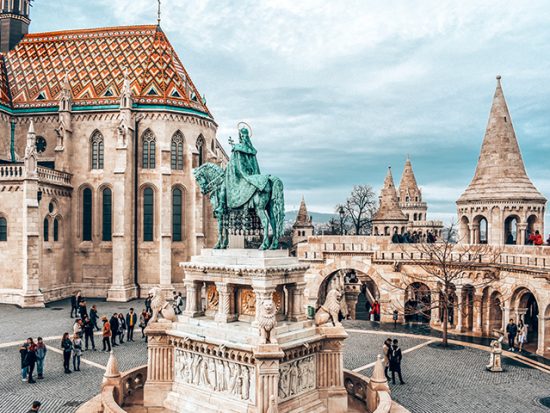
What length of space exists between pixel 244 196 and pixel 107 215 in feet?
73.9

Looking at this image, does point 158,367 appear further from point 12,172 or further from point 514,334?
point 12,172

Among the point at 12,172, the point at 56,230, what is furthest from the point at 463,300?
the point at 12,172

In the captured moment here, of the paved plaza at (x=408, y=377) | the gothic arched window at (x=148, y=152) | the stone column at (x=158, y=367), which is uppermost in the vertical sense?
the gothic arched window at (x=148, y=152)

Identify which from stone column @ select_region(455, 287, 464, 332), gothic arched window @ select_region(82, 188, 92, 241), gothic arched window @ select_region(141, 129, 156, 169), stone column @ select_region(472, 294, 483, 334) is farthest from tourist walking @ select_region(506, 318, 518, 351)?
gothic arched window @ select_region(82, 188, 92, 241)

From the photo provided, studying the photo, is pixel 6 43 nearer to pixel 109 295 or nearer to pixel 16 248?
pixel 16 248

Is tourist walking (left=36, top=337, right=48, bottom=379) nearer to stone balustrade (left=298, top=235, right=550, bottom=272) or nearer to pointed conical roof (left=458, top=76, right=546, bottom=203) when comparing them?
stone balustrade (left=298, top=235, right=550, bottom=272)

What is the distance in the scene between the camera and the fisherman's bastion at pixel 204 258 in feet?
33.3

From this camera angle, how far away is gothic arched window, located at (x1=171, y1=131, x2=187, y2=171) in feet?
103

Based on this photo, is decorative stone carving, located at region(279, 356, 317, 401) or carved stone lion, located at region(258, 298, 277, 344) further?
decorative stone carving, located at region(279, 356, 317, 401)

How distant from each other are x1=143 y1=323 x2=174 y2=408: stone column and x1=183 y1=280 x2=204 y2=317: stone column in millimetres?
556

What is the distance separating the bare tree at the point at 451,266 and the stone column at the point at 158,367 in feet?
43.5

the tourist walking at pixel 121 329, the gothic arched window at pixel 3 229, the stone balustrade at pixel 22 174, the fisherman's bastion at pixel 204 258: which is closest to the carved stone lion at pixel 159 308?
the fisherman's bastion at pixel 204 258

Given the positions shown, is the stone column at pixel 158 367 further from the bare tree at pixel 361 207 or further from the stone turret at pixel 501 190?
the bare tree at pixel 361 207

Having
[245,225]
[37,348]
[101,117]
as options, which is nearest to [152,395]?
[245,225]
